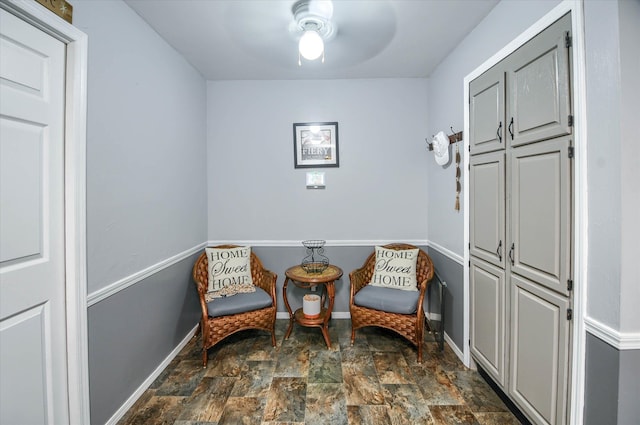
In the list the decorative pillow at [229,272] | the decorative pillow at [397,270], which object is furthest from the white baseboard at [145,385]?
the decorative pillow at [397,270]

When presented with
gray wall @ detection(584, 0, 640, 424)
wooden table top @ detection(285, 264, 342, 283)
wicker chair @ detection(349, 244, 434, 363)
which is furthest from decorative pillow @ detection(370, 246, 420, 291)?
gray wall @ detection(584, 0, 640, 424)

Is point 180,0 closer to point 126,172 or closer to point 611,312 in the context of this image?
point 126,172

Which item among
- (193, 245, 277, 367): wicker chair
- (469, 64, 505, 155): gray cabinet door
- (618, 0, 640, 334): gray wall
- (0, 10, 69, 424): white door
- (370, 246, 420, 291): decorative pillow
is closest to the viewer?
(618, 0, 640, 334): gray wall

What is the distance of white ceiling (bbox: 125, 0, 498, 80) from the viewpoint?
1.94 m

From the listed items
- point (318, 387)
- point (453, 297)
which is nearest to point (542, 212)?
point (453, 297)

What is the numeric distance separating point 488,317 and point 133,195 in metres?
2.61

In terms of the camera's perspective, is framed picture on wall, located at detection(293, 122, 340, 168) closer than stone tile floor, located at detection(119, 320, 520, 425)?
No

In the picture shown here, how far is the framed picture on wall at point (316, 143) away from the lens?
10.3ft

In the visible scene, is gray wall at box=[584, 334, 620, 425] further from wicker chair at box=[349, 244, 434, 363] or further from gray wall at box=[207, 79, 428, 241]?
gray wall at box=[207, 79, 428, 241]

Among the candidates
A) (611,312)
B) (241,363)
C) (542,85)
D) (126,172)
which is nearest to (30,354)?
(126,172)

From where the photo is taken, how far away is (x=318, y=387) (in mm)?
2064

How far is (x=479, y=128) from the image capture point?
209 cm

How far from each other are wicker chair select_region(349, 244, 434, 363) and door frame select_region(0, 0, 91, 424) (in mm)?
1928

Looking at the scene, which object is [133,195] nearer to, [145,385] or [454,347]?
[145,385]
